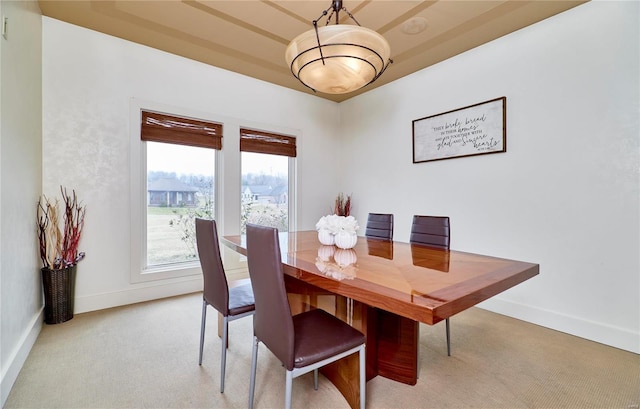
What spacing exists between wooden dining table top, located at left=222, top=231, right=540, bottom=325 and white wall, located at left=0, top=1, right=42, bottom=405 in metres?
1.39

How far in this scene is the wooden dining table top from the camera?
0.99m

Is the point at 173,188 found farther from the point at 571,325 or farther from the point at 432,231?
the point at 571,325

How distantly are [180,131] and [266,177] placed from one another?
1.26m

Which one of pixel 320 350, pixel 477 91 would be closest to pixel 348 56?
pixel 320 350

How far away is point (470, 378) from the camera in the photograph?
1.82 meters

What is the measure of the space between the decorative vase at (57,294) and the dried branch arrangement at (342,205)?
10.6 ft

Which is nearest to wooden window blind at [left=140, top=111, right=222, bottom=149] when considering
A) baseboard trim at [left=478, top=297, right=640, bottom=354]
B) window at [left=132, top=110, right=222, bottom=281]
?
window at [left=132, top=110, right=222, bottom=281]

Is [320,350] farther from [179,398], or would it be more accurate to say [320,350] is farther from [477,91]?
[477,91]

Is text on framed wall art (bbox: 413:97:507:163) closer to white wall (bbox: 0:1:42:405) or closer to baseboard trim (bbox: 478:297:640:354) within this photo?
baseboard trim (bbox: 478:297:640:354)

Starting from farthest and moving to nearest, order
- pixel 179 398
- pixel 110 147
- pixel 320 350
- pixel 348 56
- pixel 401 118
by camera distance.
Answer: pixel 401 118, pixel 110 147, pixel 348 56, pixel 179 398, pixel 320 350

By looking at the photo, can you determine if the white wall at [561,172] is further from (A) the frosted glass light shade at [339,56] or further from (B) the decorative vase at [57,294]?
(B) the decorative vase at [57,294]

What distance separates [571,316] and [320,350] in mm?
2466

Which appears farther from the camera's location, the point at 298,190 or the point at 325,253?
the point at 298,190

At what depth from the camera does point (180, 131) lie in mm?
3350
